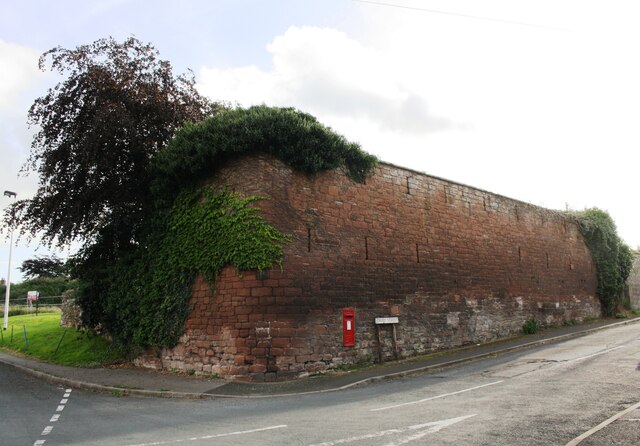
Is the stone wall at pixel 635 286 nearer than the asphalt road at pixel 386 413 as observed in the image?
No

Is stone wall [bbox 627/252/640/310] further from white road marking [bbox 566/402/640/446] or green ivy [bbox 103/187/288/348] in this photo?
green ivy [bbox 103/187/288/348]

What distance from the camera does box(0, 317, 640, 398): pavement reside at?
36.4ft

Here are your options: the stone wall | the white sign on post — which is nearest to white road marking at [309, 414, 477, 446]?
the white sign on post

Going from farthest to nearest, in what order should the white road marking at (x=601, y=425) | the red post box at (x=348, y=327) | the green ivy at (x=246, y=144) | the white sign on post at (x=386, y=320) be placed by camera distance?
the white sign on post at (x=386, y=320)
the red post box at (x=348, y=327)
the green ivy at (x=246, y=144)
the white road marking at (x=601, y=425)

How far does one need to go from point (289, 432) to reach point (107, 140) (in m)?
11.5

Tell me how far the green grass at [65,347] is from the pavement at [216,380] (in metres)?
0.57

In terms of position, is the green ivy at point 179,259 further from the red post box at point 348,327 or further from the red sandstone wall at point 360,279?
the red post box at point 348,327

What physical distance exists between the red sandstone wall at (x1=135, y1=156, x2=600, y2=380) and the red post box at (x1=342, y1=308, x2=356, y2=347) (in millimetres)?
187

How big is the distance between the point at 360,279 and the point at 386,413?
686 cm

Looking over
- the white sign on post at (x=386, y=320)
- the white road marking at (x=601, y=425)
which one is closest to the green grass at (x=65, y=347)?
the white sign on post at (x=386, y=320)

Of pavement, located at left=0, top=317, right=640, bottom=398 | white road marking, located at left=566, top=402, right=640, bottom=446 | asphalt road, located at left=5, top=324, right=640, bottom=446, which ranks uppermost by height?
white road marking, located at left=566, top=402, right=640, bottom=446

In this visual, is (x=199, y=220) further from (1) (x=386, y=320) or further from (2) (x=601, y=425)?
(2) (x=601, y=425)

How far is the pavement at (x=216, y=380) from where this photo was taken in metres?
11.1

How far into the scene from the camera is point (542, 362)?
1313 cm
